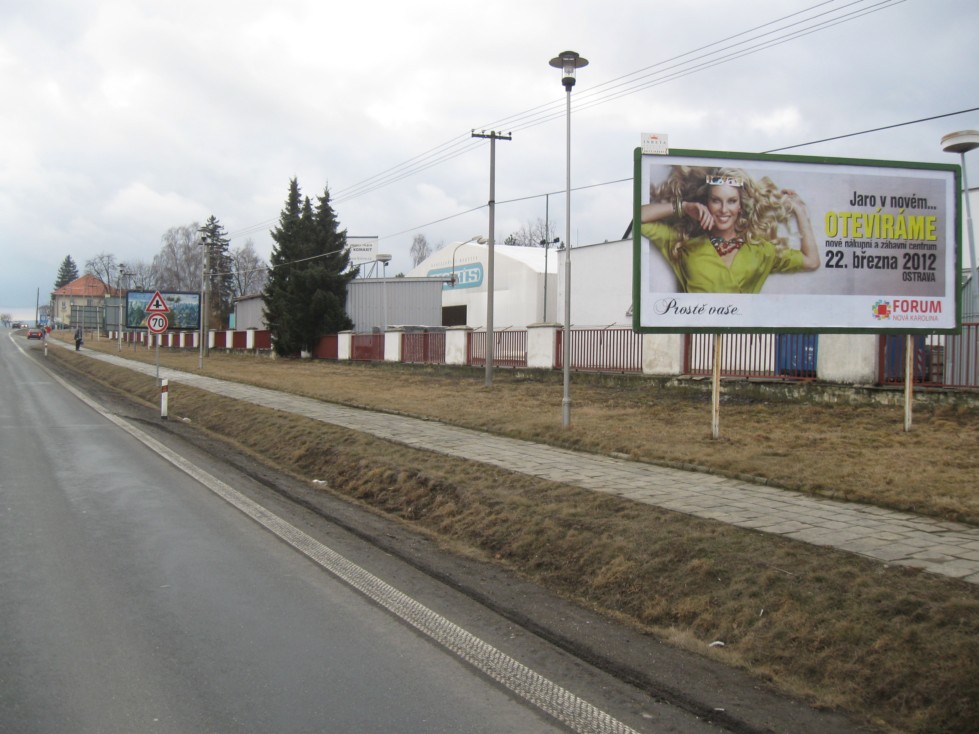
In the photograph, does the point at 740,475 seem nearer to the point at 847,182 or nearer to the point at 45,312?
the point at 847,182

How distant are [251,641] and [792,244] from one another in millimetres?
9486

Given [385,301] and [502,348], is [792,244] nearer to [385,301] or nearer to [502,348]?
[502,348]

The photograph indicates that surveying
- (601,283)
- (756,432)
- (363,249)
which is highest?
(363,249)

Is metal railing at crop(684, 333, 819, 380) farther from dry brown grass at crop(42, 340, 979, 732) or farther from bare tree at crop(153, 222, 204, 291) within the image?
bare tree at crop(153, 222, 204, 291)

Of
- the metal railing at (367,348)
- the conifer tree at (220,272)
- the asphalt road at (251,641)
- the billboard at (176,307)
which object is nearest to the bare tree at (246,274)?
the conifer tree at (220,272)

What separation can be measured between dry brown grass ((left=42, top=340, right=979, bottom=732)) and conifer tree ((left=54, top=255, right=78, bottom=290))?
20200 centimetres

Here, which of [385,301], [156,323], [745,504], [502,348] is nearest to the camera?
[745,504]

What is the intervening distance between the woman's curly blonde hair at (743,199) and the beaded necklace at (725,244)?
0.38ft

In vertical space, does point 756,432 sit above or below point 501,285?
below

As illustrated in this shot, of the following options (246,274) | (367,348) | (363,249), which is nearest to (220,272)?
(246,274)

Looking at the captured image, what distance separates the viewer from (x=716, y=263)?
A: 11297 millimetres

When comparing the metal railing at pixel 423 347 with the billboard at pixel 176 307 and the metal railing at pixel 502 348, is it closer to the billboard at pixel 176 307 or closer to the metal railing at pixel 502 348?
the metal railing at pixel 502 348

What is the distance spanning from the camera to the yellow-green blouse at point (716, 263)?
11172 mm

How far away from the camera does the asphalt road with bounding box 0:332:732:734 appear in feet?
12.7
